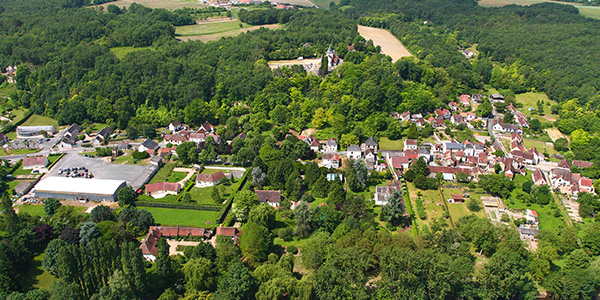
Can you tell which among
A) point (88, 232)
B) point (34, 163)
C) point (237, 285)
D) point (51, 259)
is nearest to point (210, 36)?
point (34, 163)

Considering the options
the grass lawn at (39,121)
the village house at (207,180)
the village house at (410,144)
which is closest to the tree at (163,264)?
the village house at (207,180)

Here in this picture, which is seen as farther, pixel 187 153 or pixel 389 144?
pixel 389 144

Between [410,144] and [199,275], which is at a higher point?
[199,275]

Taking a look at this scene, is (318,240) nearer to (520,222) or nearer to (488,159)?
(520,222)

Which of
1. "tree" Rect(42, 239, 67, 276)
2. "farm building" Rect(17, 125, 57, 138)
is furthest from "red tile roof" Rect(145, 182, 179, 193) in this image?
"farm building" Rect(17, 125, 57, 138)

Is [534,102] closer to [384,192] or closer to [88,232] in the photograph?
[384,192]

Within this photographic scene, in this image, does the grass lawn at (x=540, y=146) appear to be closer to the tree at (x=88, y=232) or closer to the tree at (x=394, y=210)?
the tree at (x=394, y=210)
